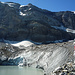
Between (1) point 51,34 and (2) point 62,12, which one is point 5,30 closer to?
(1) point 51,34

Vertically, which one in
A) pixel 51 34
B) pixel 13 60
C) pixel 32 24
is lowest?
pixel 13 60

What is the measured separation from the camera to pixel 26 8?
9612 centimetres

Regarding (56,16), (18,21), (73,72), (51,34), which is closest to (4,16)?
(18,21)

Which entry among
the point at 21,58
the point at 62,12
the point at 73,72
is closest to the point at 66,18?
the point at 62,12

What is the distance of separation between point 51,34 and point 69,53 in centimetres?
5032

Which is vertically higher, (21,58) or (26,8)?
(26,8)

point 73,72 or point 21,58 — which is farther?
point 21,58

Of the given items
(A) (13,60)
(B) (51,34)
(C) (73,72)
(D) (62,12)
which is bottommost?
(A) (13,60)

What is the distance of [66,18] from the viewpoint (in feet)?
331

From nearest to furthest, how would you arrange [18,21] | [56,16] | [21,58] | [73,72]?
[73,72]
[21,58]
[18,21]
[56,16]

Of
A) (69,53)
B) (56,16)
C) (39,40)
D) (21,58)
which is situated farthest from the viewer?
(56,16)

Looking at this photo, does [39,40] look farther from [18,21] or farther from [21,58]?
[21,58]

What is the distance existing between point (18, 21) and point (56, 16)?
3691 cm

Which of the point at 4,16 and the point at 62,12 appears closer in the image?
the point at 4,16
